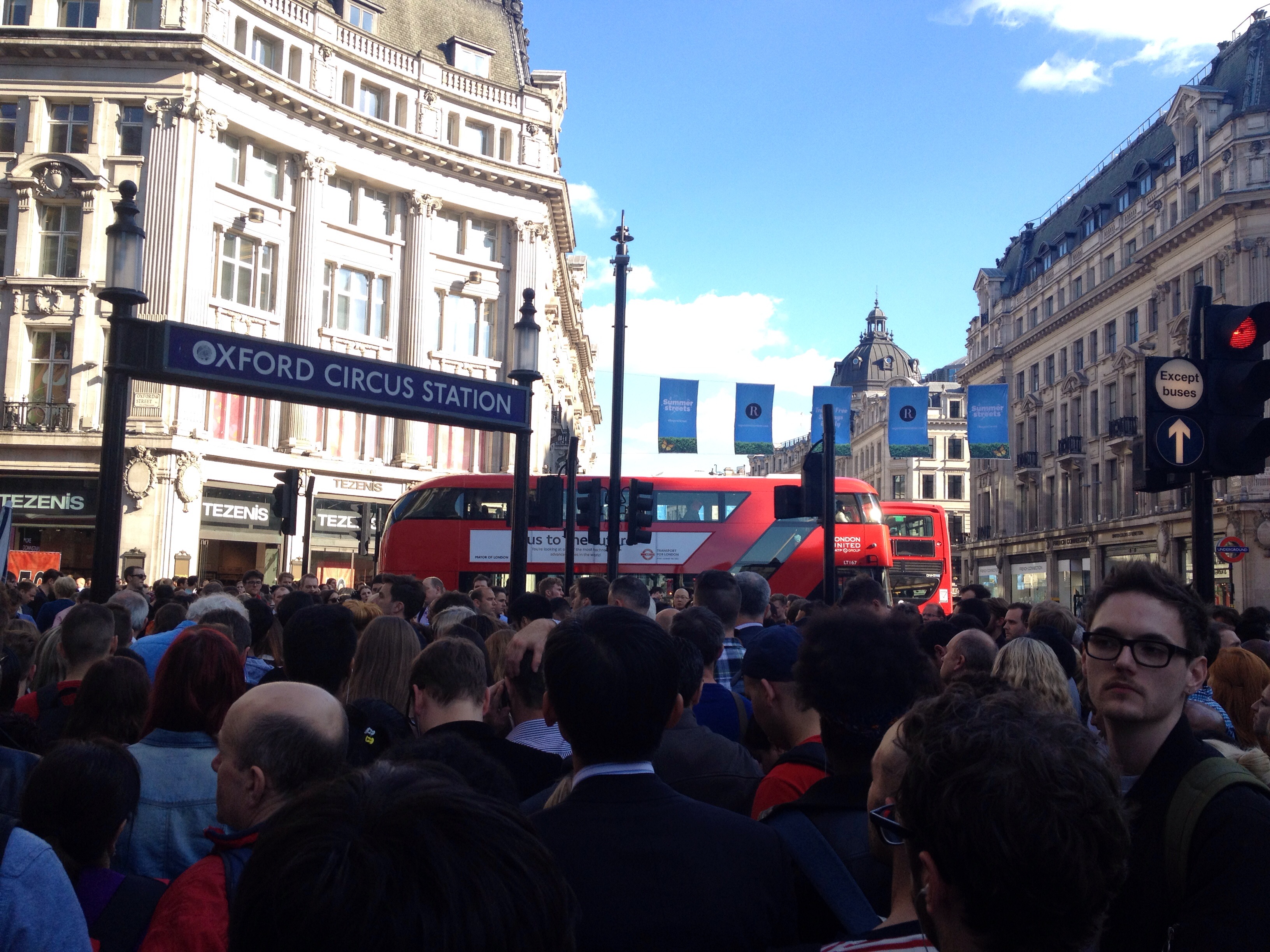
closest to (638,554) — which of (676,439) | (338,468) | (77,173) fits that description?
(676,439)

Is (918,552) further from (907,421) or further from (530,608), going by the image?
(530,608)

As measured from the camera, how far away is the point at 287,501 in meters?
16.2

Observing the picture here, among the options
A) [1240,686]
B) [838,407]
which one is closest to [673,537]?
[838,407]

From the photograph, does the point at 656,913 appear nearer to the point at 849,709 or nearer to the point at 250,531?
the point at 849,709

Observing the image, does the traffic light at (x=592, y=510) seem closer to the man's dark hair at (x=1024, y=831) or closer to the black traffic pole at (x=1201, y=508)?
the black traffic pole at (x=1201, y=508)

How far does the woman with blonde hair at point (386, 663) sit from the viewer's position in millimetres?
4863

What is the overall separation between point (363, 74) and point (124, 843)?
3776 cm

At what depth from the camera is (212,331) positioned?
943cm

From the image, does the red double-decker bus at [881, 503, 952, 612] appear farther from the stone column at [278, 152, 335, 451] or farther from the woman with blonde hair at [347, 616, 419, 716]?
the woman with blonde hair at [347, 616, 419, 716]

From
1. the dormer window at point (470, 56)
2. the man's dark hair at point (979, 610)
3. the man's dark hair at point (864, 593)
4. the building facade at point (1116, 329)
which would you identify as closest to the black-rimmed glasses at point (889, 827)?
the man's dark hair at point (864, 593)

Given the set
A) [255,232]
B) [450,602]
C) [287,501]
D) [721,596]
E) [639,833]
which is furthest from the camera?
[255,232]

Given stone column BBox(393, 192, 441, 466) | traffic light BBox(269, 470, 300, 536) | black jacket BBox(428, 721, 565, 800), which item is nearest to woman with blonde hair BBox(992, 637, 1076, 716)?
black jacket BBox(428, 721, 565, 800)

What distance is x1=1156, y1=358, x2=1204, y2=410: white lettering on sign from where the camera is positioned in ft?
15.0

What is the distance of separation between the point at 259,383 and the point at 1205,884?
914 cm
